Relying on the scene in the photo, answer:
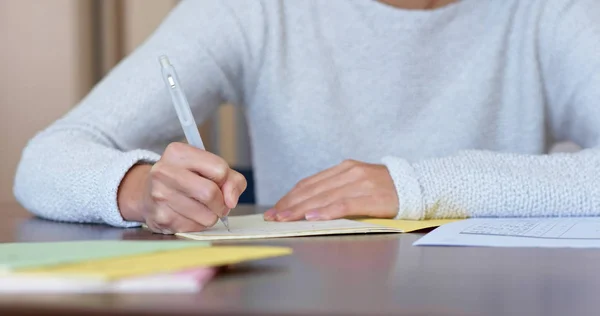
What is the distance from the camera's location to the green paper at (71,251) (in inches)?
17.8

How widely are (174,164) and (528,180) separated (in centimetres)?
44

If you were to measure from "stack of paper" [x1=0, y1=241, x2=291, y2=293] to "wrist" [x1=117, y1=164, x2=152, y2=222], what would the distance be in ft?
1.04

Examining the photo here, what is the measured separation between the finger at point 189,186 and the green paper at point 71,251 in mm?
191

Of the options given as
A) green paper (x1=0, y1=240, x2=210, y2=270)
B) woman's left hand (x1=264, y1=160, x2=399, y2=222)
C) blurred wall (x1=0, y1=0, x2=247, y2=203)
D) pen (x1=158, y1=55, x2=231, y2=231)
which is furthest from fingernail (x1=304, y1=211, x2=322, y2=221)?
blurred wall (x1=0, y1=0, x2=247, y2=203)

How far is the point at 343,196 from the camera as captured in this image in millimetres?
921

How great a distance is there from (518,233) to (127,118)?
601 millimetres

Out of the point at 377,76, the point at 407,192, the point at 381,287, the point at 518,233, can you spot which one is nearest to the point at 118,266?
the point at 381,287

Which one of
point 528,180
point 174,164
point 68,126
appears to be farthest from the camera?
point 68,126

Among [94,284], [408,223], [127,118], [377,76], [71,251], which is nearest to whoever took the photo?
[94,284]

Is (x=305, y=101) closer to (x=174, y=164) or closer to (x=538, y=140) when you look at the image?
(x=538, y=140)

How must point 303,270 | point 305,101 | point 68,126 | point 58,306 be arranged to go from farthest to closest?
point 305,101 → point 68,126 → point 303,270 → point 58,306

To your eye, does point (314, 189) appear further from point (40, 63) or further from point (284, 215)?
point (40, 63)

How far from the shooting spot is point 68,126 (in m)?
1.09

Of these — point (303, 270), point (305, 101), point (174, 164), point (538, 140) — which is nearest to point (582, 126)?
point (538, 140)
